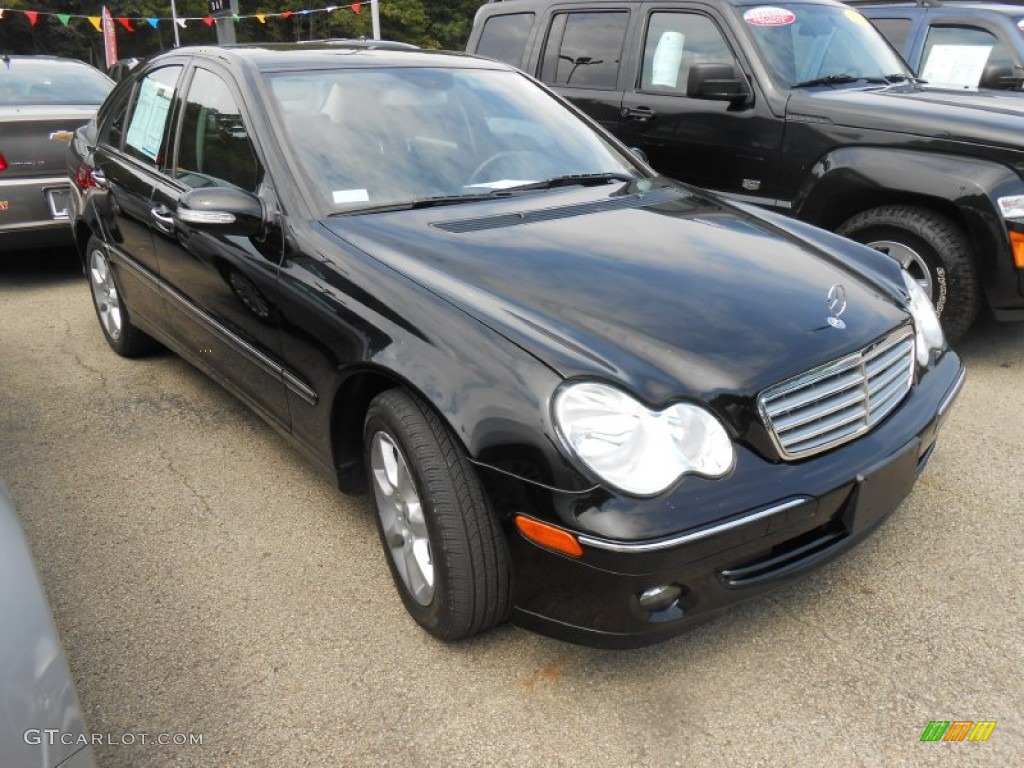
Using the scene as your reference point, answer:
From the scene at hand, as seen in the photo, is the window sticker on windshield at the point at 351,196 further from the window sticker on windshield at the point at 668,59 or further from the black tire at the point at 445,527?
the window sticker on windshield at the point at 668,59

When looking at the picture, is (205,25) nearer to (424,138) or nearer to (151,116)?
(151,116)

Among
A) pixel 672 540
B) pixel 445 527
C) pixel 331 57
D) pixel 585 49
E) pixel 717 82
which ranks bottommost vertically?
pixel 445 527

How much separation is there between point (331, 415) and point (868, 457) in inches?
60.3

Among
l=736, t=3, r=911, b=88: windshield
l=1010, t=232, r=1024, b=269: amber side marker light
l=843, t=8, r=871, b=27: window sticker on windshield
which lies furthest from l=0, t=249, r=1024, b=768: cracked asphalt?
l=843, t=8, r=871, b=27: window sticker on windshield

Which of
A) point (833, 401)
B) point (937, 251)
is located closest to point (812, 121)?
point (937, 251)

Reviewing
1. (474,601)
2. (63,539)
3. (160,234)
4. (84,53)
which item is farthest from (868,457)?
(84,53)

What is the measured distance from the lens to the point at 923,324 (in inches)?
106

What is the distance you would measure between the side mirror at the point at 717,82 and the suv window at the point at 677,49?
223 mm

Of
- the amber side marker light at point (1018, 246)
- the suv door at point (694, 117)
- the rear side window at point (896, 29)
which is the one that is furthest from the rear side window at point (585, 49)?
the amber side marker light at point (1018, 246)

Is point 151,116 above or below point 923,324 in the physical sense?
above

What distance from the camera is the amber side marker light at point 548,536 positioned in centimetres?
188

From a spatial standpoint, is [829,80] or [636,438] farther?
[829,80]

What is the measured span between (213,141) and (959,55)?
18.6 feet

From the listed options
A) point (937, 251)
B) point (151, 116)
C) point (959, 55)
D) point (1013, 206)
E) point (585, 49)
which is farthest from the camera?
point (959, 55)
